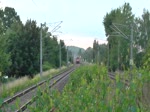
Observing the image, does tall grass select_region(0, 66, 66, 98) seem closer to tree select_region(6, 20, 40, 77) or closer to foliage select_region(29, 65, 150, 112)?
foliage select_region(29, 65, 150, 112)

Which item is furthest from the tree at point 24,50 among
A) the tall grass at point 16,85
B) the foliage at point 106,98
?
the foliage at point 106,98

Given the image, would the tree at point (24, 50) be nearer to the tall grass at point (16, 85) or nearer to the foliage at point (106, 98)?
the tall grass at point (16, 85)

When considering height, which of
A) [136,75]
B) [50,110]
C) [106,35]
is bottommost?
[50,110]

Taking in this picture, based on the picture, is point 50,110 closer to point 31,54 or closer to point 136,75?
point 136,75

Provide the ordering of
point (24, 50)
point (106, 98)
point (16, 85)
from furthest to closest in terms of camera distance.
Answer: point (24, 50) → point (16, 85) → point (106, 98)

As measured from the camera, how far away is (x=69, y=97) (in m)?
6.08

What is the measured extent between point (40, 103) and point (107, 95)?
947 millimetres

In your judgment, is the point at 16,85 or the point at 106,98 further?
the point at 16,85

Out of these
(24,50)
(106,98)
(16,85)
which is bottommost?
(16,85)

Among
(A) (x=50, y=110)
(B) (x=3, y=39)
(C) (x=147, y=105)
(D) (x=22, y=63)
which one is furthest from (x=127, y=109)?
(D) (x=22, y=63)

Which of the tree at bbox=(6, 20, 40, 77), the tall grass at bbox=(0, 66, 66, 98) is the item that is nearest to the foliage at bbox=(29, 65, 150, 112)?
the tall grass at bbox=(0, 66, 66, 98)

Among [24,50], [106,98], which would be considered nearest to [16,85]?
[24,50]

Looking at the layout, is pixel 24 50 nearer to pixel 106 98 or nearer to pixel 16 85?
pixel 16 85

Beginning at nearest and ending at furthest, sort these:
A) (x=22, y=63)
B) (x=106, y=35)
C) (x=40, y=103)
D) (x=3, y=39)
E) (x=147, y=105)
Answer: (x=147, y=105) < (x=40, y=103) < (x=3, y=39) < (x=22, y=63) < (x=106, y=35)
